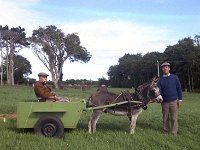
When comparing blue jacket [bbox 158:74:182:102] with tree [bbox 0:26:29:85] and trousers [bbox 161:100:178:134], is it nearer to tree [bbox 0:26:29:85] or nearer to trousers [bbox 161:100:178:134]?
trousers [bbox 161:100:178:134]

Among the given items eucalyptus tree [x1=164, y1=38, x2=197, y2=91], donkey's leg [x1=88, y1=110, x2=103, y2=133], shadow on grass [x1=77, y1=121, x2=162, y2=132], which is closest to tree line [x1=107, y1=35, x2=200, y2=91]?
eucalyptus tree [x1=164, y1=38, x2=197, y2=91]

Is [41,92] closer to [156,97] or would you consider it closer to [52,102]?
[52,102]

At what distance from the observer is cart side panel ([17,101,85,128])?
36.4ft

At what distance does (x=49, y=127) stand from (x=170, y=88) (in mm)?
3947

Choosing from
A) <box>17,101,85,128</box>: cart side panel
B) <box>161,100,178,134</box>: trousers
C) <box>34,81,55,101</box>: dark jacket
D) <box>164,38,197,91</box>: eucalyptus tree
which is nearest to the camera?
<box>17,101,85,128</box>: cart side panel

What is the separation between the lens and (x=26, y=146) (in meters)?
9.64

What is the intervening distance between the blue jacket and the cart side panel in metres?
2.75

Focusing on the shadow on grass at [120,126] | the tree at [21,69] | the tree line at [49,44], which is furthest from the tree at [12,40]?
the shadow on grass at [120,126]

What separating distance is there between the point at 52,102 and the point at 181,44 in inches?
2959

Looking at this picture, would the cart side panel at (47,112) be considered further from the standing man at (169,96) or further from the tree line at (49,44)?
the tree line at (49,44)

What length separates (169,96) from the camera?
41.7ft

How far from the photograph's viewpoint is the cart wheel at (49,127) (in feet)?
36.6

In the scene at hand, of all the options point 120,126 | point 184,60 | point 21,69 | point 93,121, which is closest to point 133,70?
point 184,60

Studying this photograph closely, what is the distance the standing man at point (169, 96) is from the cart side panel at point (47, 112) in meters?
2.76
